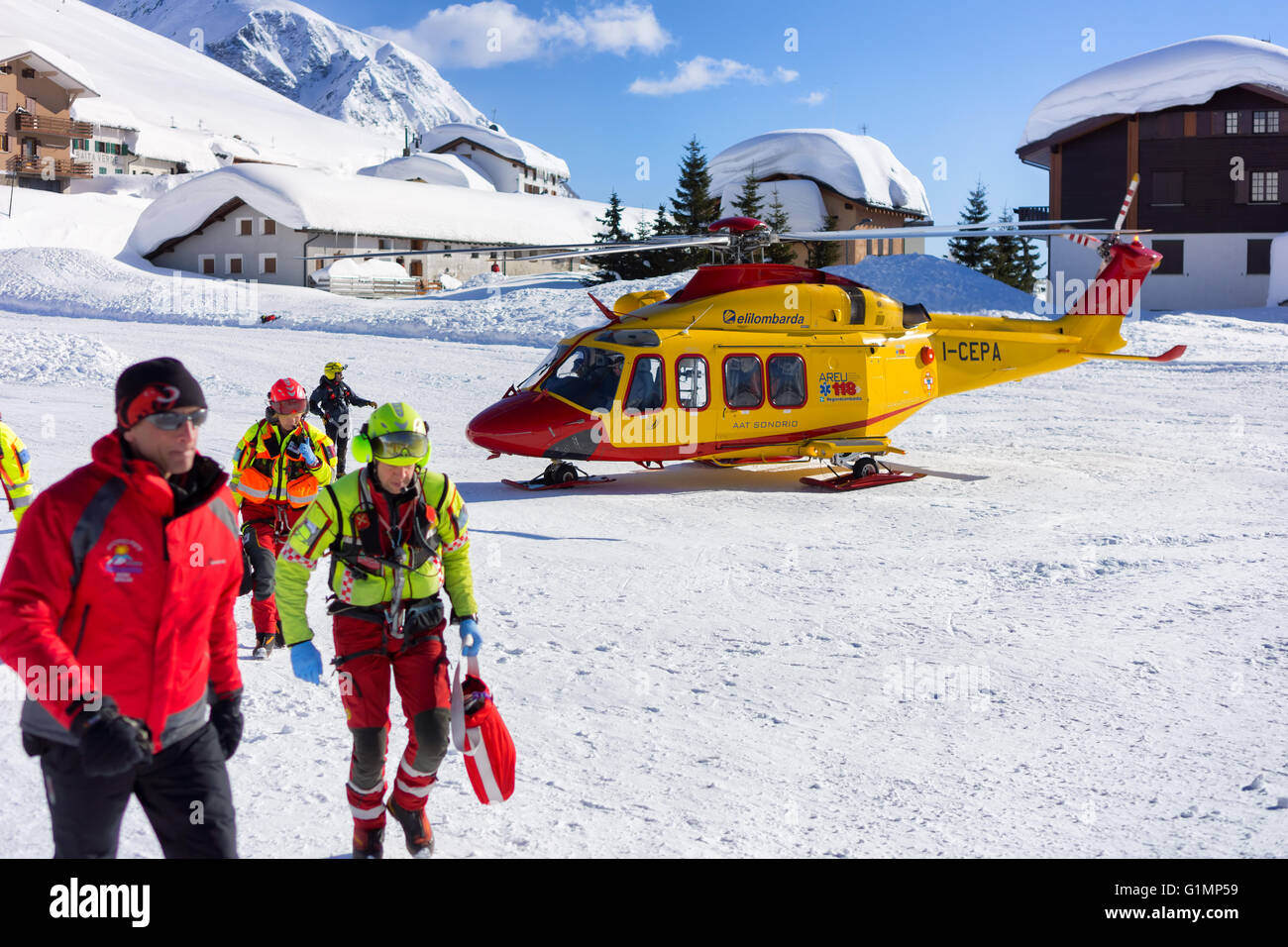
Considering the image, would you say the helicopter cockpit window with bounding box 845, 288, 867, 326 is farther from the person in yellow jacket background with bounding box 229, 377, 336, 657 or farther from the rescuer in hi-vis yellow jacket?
the rescuer in hi-vis yellow jacket

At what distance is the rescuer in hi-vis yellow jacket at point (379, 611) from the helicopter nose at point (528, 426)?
7.97 metres

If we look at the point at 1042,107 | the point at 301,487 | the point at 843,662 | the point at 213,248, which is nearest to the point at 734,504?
the point at 843,662

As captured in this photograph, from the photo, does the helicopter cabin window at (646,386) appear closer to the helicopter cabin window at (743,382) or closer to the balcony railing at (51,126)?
the helicopter cabin window at (743,382)

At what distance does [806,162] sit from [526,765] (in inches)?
1860

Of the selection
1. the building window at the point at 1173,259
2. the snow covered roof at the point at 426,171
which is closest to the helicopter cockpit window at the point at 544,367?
the building window at the point at 1173,259

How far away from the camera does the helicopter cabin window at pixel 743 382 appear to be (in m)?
12.9

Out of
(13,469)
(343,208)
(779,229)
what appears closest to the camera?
→ (13,469)

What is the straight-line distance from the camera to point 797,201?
47688mm

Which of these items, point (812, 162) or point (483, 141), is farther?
point (483, 141)

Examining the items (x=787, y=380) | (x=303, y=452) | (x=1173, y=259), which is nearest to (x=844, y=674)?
(x=303, y=452)

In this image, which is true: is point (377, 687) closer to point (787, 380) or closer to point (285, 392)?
point (285, 392)

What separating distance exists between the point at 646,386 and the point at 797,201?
3780 cm

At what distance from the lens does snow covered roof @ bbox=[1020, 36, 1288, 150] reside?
35906 millimetres
